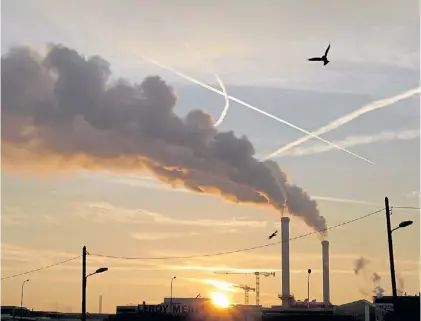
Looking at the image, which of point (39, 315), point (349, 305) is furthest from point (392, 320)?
point (39, 315)

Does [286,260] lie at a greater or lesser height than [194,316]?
greater

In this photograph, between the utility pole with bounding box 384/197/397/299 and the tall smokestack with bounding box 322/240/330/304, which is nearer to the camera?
the utility pole with bounding box 384/197/397/299

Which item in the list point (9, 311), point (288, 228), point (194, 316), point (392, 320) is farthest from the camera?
point (288, 228)

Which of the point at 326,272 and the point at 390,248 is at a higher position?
the point at 326,272

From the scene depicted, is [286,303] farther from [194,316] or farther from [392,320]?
[392,320]

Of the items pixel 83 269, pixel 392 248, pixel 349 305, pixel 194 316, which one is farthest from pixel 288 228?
pixel 392 248

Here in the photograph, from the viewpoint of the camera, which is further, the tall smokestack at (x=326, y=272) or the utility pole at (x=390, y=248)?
the tall smokestack at (x=326, y=272)

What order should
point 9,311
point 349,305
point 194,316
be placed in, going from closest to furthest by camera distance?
1. point 349,305
2. point 194,316
3. point 9,311

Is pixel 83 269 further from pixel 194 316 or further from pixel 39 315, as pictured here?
pixel 39 315

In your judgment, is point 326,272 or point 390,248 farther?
point 326,272

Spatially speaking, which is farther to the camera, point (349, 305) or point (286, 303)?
point (286, 303)
